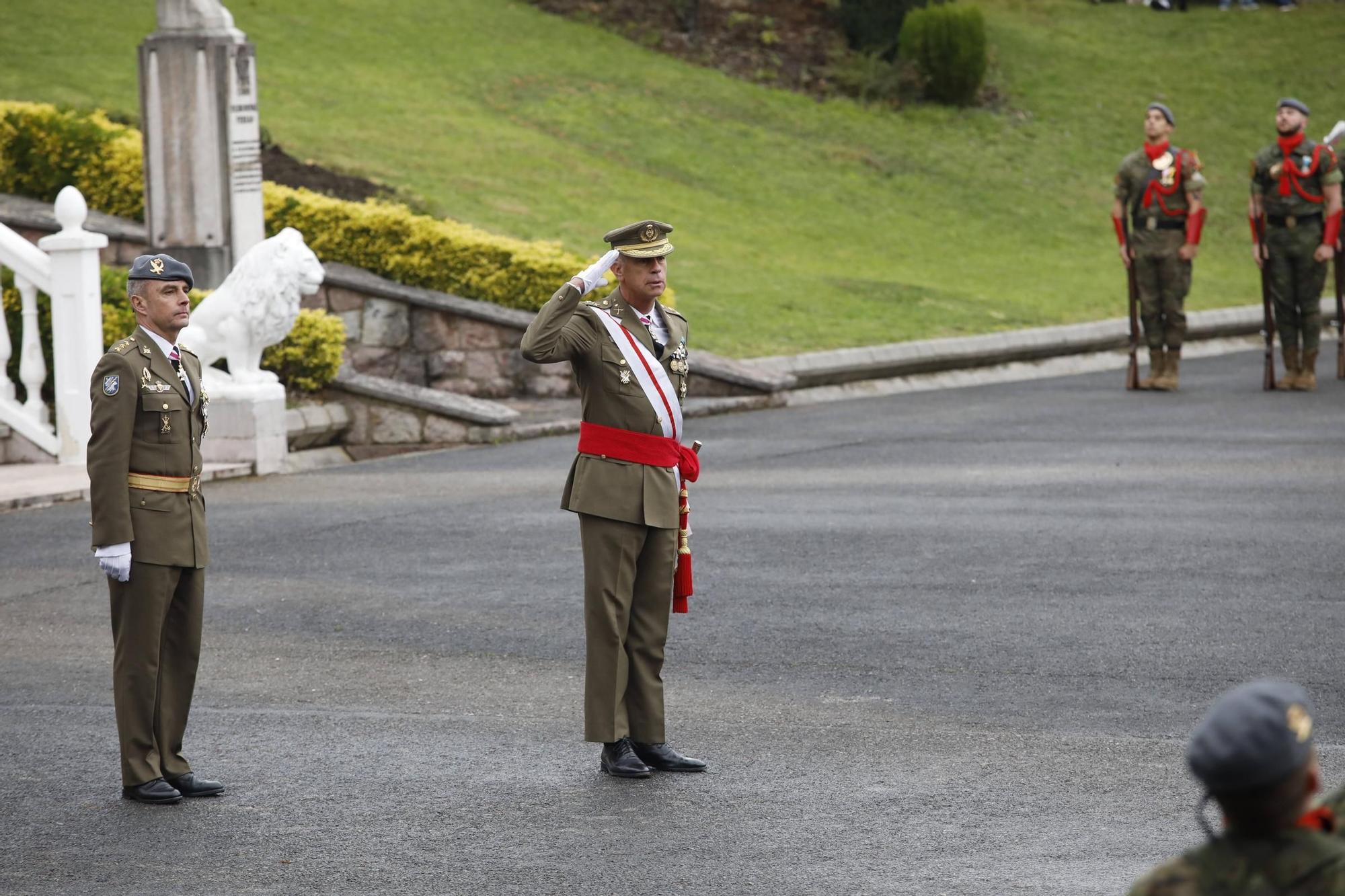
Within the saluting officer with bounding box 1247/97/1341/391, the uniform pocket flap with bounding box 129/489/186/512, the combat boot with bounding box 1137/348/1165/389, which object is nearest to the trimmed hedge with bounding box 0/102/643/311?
the combat boot with bounding box 1137/348/1165/389

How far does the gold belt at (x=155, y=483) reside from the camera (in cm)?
636

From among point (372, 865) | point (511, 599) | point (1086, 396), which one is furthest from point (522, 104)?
point (372, 865)

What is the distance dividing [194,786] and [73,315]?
7373mm

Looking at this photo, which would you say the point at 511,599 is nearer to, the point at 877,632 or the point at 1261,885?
the point at 877,632

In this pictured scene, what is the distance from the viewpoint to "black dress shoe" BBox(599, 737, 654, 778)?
21.2 ft

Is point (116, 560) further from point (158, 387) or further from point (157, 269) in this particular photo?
point (157, 269)

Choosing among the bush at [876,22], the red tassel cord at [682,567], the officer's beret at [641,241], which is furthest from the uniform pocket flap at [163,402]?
the bush at [876,22]

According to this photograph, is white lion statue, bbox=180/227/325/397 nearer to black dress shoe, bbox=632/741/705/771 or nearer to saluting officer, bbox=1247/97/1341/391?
black dress shoe, bbox=632/741/705/771

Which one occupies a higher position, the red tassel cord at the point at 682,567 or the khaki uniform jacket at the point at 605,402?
the khaki uniform jacket at the point at 605,402

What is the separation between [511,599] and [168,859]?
3.67 metres

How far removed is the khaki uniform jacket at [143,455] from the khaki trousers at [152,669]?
0.32ft

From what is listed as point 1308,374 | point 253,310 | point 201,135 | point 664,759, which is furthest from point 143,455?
point 1308,374

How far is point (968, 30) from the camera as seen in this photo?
3144 cm

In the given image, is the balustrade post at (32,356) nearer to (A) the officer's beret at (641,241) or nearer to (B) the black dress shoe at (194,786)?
(B) the black dress shoe at (194,786)
